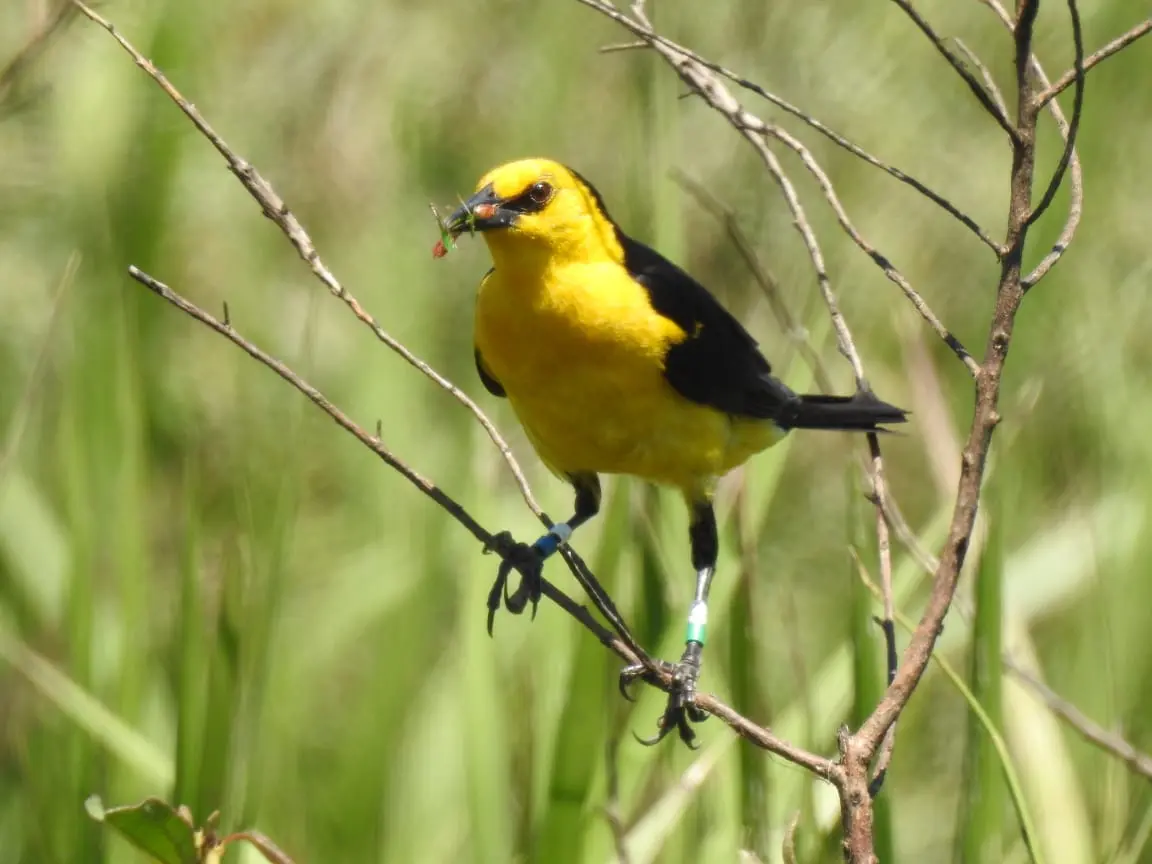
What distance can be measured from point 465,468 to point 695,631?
68 centimetres

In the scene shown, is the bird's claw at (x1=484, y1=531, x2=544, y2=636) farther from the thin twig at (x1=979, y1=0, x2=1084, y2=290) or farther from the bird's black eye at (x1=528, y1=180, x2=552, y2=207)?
the thin twig at (x1=979, y1=0, x2=1084, y2=290)

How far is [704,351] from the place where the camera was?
3141 mm

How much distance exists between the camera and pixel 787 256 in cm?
512

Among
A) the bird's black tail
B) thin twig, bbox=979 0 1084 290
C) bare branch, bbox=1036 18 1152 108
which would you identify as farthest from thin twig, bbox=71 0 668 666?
the bird's black tail

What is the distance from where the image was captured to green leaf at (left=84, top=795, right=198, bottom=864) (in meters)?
1.82

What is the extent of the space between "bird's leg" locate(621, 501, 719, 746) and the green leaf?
0.96 m

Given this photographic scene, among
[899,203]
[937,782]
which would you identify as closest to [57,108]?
[899,203]

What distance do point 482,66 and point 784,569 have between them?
1.83 m

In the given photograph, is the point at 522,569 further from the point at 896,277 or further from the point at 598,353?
the point at 896,277

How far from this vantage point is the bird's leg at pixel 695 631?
2.92 meters

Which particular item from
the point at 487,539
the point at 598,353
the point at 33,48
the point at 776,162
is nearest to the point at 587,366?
the point at 598,353

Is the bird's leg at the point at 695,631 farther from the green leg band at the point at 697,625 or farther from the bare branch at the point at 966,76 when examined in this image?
the bare branch at the point at 966,76

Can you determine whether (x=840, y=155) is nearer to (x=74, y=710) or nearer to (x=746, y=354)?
(x=746, y=354)

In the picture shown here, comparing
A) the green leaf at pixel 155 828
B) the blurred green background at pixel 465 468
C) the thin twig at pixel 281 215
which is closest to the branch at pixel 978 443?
the thin twig at pixel 281 215
